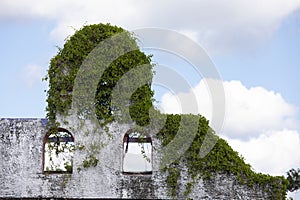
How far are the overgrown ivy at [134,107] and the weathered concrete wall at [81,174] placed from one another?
0.86 feet

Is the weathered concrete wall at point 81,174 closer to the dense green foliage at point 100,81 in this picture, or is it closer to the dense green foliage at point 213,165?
the dense green foliage at point 213,165

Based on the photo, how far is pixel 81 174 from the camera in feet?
59.1

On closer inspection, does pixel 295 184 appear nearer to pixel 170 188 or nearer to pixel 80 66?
pixel 170 188

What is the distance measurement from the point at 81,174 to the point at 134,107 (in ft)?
8.13

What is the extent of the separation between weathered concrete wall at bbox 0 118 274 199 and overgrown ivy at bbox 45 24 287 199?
0.26 meters

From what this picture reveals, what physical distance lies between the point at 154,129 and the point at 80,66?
291 centimetres

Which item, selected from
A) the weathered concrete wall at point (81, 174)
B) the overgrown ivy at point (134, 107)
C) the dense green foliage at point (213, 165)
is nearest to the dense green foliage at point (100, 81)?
the overgrown ivy at point (134, 107)

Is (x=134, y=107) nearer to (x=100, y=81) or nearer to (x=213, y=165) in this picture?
(x=100, y=81)

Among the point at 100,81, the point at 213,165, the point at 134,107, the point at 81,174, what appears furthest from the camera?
the point at 100,81

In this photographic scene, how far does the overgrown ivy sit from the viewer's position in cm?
1758

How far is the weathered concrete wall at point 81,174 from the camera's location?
58.3ft

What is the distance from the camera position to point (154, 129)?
18016 millimetres

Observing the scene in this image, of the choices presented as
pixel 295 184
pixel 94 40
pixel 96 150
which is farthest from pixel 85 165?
pixel 295 184

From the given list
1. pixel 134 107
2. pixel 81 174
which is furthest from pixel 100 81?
pixel 81 174
